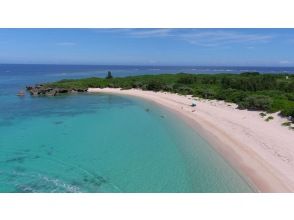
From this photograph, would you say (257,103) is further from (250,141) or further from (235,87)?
(235,87)

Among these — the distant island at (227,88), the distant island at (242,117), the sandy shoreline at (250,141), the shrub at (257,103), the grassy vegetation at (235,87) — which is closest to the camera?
the sandy shoreline at (250,141)

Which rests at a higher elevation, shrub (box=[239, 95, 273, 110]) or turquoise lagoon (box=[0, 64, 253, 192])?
shrub (box=[239, 95, 273, 110])

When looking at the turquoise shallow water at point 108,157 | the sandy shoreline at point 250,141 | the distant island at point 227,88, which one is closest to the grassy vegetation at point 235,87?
the distant island at point 227,88

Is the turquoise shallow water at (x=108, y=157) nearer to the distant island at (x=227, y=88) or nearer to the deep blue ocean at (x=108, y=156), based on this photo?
the deep blue ocean at (x=108, y=156)

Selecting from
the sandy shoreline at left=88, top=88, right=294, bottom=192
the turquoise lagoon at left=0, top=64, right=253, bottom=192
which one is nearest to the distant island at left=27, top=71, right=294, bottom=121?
the sandy shoreline at left=88, top=88, right=294, bottom=192

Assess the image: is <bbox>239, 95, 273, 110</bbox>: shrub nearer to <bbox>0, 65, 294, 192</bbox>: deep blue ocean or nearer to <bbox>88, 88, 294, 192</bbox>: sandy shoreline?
<bbox>88, 88, 294, 192</bbox>: sandy shoreline

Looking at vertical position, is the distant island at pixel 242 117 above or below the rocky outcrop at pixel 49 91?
above

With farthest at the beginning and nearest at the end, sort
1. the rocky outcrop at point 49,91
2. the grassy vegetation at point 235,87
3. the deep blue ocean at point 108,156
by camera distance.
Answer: the rocky outcrop at point 49,91 → the grassy vegetation at point 235,87 → the deep blue ocean at point 108,156

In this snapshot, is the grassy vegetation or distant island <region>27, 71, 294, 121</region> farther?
distant island <region>27, 71, 294, 121</region>

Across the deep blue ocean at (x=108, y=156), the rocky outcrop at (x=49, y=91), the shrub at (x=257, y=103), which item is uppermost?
the shrub at (x=257, y=103)

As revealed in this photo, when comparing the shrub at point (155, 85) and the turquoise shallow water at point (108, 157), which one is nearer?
the turquoise shallow water at point (108, 157)
